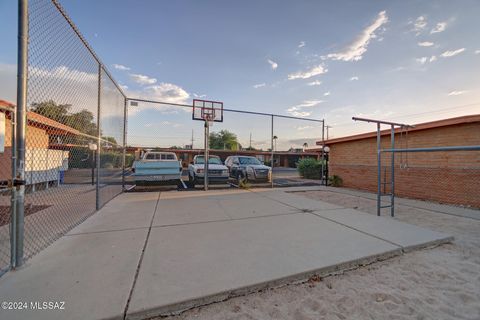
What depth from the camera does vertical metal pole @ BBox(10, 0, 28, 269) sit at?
2236mm

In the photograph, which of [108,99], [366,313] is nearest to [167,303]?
[366,313]

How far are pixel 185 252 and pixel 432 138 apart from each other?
9243mm

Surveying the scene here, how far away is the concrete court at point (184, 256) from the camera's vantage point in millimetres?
1890

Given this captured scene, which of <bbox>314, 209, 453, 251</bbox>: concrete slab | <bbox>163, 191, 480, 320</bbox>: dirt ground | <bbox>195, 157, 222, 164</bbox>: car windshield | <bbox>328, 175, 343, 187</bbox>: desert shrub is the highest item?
<bbox>195, 157, 222, 164</bbox>: car windshield

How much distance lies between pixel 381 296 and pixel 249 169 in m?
9.30

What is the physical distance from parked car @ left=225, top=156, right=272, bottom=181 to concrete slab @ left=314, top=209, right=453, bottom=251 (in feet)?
19.8

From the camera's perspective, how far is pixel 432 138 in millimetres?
7223

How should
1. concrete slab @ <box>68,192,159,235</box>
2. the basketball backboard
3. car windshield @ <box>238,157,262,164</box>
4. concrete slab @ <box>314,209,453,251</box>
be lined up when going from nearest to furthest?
1. concrete slab @ <box>314,209,453,251</box>
2. concrete slab @ <box>68,192,159,235</box>
3. the basketball backboard
4. car windshield @ <box>238,157,262,164</box>

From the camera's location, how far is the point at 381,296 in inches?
82.1

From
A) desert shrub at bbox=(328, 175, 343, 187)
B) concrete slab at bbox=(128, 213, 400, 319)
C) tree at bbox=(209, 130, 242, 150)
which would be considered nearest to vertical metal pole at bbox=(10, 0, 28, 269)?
concrete slab at bbox=(128, 213, 400, 319)

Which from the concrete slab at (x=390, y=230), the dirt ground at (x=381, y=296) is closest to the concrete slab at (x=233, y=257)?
the dirt ground at (x=381, y=296)

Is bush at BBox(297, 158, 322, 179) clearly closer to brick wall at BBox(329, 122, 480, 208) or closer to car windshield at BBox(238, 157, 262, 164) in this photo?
car windshield at BBox(238, 157, 262, 164)

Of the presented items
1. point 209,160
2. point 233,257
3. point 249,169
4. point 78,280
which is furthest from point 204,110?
point 78,280

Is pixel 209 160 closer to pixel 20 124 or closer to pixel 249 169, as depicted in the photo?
pixel 249 169
